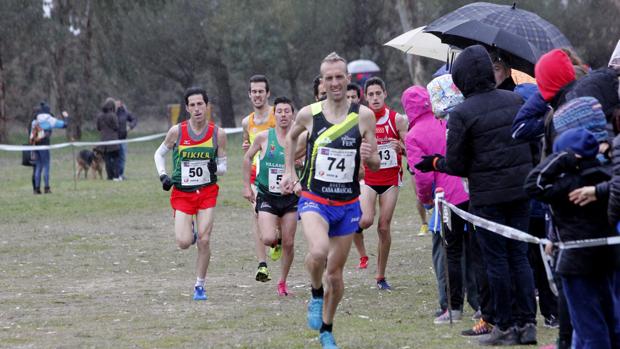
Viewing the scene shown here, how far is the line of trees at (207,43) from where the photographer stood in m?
54.0

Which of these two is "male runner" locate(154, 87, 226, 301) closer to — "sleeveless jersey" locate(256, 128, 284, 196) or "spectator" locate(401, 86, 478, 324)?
"sleeveless jersey" locate(256, 128, 284, 196)

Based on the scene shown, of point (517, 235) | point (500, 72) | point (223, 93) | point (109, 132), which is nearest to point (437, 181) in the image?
point (500, 72)

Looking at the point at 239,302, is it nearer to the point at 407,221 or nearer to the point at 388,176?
the point at 388,176

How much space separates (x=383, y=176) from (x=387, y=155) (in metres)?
0.23

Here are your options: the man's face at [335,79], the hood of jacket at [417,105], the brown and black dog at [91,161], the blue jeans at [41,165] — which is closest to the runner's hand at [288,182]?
the man's face at [335,79]

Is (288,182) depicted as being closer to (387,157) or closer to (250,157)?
(250,157)

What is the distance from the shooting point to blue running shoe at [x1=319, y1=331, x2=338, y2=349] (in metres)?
8.41

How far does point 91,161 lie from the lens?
31922 millimetres

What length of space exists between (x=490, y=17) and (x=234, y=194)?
16234 mm

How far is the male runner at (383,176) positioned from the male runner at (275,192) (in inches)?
31.2

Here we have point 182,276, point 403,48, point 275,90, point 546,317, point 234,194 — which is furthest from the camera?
point 275,90

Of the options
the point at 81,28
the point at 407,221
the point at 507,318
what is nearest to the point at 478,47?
the point at 507,318

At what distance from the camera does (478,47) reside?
8.44 metres

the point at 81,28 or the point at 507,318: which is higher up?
the point at 81,28
